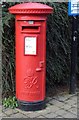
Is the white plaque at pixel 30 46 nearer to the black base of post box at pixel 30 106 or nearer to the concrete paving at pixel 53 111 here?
the black base of post box at pixel 30 106

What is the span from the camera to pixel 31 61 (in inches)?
165

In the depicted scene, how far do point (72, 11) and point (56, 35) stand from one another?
0.51 m

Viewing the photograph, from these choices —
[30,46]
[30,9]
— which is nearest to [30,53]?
[30,46]

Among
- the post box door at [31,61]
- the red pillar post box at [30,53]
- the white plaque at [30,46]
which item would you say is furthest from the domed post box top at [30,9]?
the white plaque at [30,46]

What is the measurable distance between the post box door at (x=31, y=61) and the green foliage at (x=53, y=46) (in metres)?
0.36

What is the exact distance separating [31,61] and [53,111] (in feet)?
2.67

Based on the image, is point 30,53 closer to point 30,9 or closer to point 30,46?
point 30,46

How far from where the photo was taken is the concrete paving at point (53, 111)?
13.6 ft

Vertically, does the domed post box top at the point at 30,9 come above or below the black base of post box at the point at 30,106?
above

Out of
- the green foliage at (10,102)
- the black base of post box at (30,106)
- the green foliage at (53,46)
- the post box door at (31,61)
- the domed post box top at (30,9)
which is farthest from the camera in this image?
the green foliage at (53,46)

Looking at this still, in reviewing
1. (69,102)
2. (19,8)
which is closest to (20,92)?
(69,102)

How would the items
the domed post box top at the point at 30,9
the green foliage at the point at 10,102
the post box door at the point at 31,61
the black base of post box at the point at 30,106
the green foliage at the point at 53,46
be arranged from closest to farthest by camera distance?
the domed post box top at the point at 30,9 < the post box door at the point at 31,61 < the black base of post box at the point at 30,106 < the green foliage at the point at 10,102 < the green foliage at the point at 53,46

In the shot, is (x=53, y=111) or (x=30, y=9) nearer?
(x=30, y=9)

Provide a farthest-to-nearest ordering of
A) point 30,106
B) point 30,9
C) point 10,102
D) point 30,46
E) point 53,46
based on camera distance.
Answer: point 53,46 < point 10,102 < point 30,106 < point 30,46 < point 30,9
